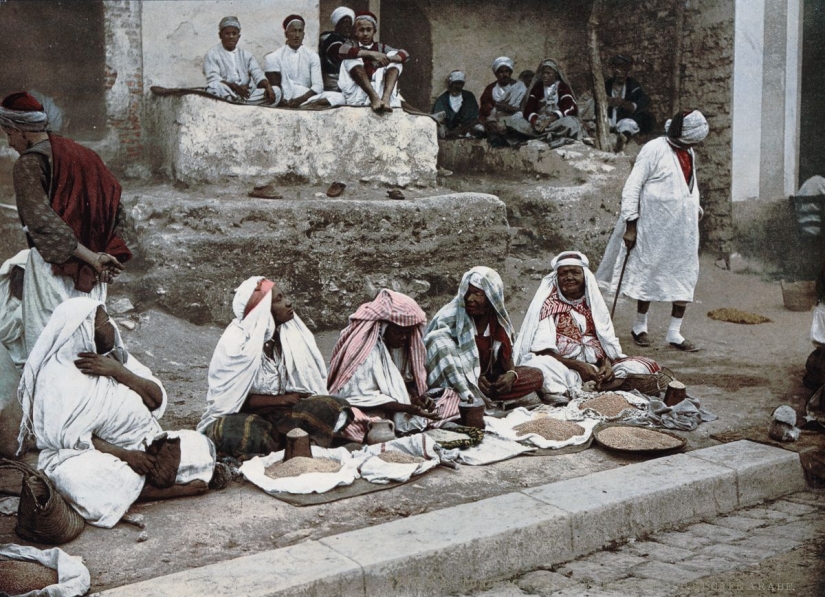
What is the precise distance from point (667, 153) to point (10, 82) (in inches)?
185

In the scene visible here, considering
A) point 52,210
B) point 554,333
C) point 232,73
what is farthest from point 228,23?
point 554,333

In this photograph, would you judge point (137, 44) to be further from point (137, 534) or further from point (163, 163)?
point (137, 534)

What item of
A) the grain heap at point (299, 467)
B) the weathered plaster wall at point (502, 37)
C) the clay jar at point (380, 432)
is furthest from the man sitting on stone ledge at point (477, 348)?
the weathered plaster wall at point (502, 37)

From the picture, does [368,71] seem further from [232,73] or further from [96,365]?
[96,365]

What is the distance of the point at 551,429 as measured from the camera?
5.19 meters

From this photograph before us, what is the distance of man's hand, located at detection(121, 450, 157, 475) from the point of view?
4.11m

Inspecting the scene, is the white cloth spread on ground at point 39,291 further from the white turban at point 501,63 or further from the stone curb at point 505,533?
the white turban at point 501,63

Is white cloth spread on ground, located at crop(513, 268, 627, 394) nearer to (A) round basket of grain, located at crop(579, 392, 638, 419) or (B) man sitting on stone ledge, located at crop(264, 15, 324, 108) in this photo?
(A) round basket of grain, located at crop(579, 392, 638, 419)

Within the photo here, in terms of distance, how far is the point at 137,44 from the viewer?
7418 millimetres

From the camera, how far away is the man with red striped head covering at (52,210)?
493 centimetres

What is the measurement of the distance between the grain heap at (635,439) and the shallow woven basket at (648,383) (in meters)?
0.74

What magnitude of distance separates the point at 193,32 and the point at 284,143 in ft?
3.46

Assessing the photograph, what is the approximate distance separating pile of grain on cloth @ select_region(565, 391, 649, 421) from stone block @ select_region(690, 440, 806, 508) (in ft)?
2.08

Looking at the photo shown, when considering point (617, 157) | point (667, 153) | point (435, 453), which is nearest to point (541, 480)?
point (435, 453)
